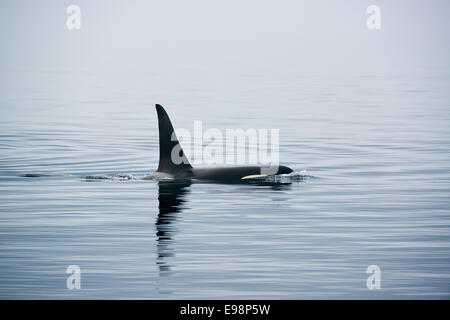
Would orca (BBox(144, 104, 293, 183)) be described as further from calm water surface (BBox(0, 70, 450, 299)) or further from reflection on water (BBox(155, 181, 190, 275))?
calm water surface (BBox(0, 70, 450, 299))

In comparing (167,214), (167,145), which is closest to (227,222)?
(167,214)

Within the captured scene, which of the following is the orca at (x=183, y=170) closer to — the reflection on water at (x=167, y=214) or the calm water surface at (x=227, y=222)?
the reflection on water at (x=167, y=214)

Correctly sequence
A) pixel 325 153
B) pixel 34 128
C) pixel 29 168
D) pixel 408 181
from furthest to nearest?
pixel 34 128 → pixel 325 153 → pixel 29 168 → pixel 408 181

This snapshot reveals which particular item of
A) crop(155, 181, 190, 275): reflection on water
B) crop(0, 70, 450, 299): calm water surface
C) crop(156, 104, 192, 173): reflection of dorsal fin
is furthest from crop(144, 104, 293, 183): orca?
crop(0, 70, 450, 299): calm water surface

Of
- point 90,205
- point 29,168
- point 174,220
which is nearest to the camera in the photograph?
point 174,220

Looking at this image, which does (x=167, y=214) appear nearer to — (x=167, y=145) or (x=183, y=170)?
(x=167, y=145)

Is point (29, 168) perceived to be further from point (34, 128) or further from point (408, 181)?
point (34, 128)

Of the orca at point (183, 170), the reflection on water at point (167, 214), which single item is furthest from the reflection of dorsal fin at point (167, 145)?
the reflection on water at point (167, 214)

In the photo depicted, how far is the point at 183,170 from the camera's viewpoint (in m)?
26.0

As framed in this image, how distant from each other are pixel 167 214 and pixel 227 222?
1.39 meters

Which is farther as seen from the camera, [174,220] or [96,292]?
[174,220]

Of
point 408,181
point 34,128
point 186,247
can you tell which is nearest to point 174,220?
point 186,247

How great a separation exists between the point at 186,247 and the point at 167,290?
2.74 m

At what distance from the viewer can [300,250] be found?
18250 mm
